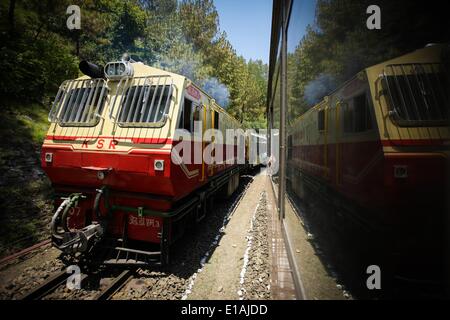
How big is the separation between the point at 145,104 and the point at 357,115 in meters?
3.74

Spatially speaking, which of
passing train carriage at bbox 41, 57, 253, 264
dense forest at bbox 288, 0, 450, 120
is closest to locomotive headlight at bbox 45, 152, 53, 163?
passing train carriage at bbox 41, 57, 253, 264

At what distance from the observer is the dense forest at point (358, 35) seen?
88cm

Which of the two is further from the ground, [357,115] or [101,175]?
[357,115]

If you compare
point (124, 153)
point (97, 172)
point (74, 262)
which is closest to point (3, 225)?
point (74, 262)

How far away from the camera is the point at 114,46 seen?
36.5 meters

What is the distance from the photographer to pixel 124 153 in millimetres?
3963

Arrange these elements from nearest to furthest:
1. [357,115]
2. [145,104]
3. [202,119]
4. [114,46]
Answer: [357,115]
[145,104]
[202,119]
[114,46]

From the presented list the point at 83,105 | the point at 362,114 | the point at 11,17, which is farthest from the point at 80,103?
the point at 11,17

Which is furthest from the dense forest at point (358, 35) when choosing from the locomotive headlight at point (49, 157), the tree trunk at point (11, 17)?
the tree trunk at point (11, 17)

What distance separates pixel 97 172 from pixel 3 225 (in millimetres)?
3714

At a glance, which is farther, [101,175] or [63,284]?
[101,175]

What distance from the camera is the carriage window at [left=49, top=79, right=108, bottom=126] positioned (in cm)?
451

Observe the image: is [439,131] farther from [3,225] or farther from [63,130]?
[3,225]

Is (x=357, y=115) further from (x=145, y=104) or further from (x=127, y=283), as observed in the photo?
(x=127, y=283)
